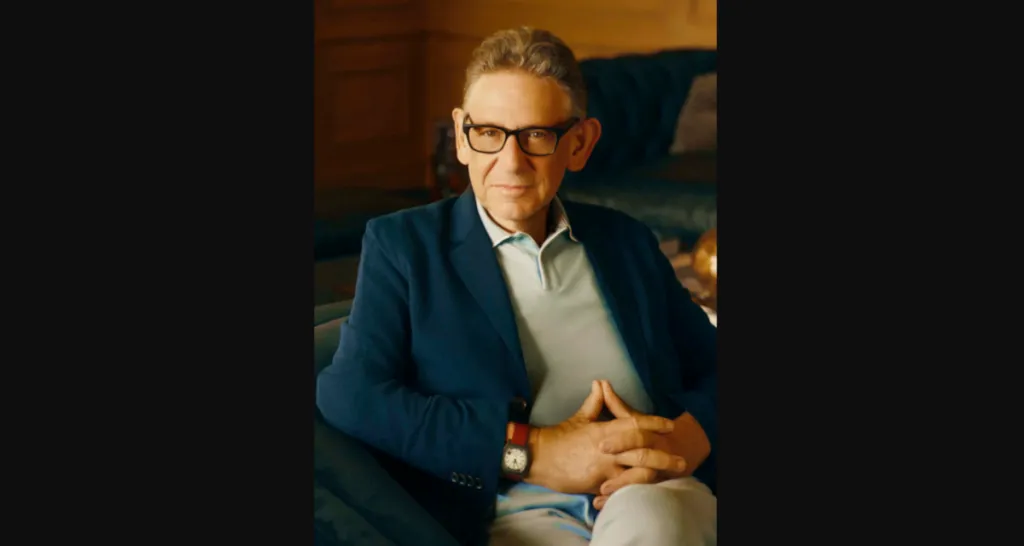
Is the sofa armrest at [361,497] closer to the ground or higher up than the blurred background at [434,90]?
closer to the ground

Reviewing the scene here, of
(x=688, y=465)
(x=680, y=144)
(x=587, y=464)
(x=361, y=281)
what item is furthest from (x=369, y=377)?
(x=680, y=144)

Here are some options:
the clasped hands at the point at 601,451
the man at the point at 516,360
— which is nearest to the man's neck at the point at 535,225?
the man at the point at 516,360

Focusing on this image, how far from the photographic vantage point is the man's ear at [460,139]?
380 cm

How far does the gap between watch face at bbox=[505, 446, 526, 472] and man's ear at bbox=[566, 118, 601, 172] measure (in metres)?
0.75

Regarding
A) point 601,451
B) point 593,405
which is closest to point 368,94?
point 593,405

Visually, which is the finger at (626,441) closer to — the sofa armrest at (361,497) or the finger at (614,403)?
the finger at (614,403)

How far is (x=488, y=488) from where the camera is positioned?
3.75 m

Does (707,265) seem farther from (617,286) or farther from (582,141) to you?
(582,141)

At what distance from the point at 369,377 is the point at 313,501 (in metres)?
0.38

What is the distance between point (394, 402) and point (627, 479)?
0.62 meters

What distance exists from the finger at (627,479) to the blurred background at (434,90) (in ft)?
2.08

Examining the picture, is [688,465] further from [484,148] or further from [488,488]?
[484,148]

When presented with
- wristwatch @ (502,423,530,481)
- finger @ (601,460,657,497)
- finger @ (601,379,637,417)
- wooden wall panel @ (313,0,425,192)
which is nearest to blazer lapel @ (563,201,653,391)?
finger @ (601,379,637,417)

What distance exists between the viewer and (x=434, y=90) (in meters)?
3.90
